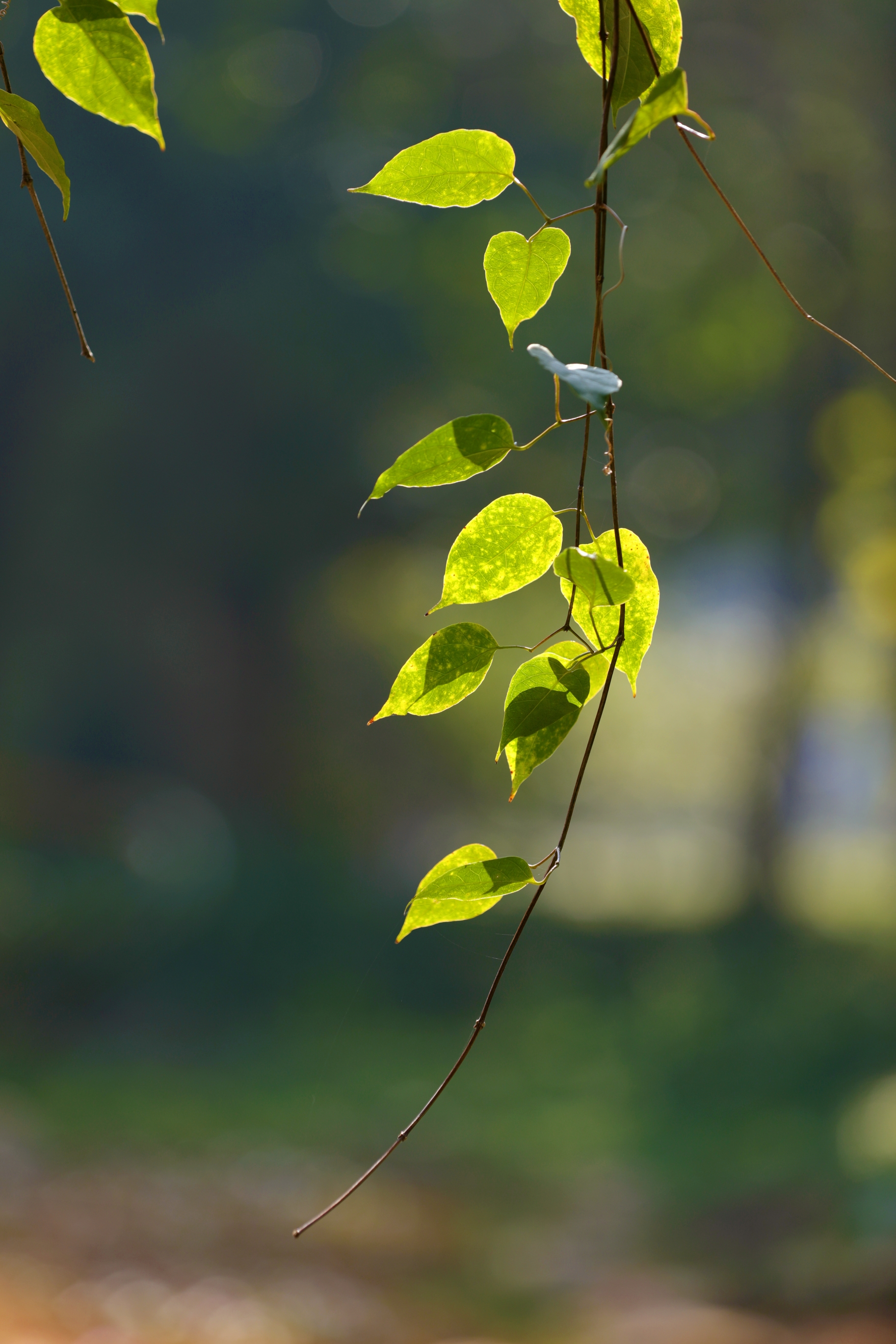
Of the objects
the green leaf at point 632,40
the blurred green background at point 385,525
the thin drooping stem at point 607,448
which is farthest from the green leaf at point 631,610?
the blurred green background at point 385,525

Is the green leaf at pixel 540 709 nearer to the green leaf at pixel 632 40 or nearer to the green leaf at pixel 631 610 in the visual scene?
the green leaf at pixel 631 610

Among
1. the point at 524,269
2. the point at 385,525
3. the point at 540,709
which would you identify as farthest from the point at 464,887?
the point at 385,525

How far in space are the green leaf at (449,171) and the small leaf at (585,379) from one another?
0.07 m

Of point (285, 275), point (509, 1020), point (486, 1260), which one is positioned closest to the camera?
point (486, 1260)

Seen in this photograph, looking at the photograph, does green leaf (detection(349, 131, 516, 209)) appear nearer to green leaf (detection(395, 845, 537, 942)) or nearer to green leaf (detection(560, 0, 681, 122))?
green leaf (detection(560, 0, 681, 122))

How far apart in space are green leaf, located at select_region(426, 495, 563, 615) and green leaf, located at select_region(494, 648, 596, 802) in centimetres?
2

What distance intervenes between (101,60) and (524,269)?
0.11 metres

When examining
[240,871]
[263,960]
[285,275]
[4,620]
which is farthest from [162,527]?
[263,960]

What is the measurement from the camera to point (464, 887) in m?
0.25

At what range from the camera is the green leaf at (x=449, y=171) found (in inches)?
9.7

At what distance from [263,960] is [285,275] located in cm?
227

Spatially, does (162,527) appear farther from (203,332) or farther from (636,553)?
(636,553)

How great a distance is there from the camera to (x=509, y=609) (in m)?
3.64

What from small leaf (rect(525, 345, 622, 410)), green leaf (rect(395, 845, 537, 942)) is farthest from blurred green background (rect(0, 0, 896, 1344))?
small leaf (rect(525, 345, 622, 410))
